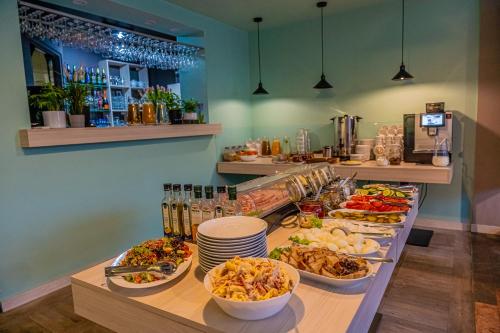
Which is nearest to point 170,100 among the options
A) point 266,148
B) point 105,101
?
point 266,148

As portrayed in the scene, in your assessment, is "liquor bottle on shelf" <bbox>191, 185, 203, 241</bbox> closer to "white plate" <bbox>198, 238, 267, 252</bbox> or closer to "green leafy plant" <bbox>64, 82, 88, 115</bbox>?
"white plate" <bbox>198, 238, 267, 252</bbox>

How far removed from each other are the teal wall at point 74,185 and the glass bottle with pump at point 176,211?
1.70 metres

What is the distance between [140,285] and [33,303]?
6.77 ft

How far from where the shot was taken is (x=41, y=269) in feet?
8.77

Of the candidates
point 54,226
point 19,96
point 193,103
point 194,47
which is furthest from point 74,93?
point 194,47

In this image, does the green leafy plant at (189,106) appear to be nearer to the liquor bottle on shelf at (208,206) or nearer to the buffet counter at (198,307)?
the liquor bottle on shelf at (208,206)

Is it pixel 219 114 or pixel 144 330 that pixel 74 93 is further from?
pixel 144 330

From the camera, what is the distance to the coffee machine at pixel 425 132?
341 centimetres

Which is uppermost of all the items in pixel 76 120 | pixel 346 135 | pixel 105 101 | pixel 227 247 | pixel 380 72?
pixel 380 72

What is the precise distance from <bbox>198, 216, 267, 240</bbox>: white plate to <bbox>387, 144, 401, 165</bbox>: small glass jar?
8.66 ft

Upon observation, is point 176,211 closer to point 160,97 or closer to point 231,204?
point 231,204

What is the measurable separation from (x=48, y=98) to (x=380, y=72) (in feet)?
11.1

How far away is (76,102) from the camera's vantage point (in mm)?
2764

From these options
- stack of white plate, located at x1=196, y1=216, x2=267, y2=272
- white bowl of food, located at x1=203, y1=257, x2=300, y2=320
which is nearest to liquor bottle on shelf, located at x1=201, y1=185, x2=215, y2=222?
stack of white plate, located at x1=196, y1=216, x2=267, y2=272
